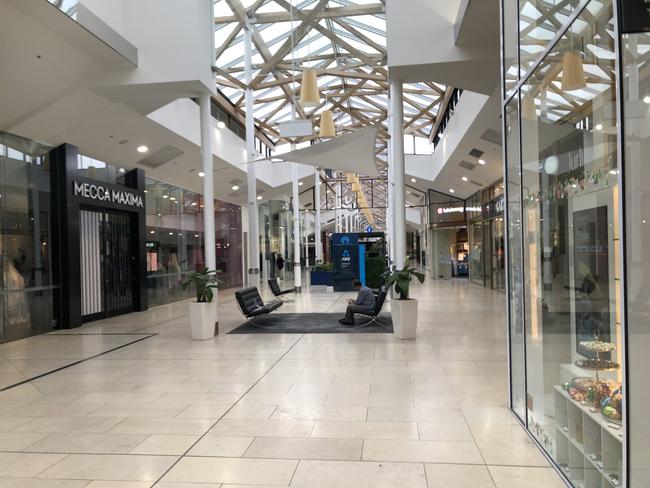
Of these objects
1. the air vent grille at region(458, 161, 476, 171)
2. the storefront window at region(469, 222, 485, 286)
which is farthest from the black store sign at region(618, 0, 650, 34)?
the storefront window at region(469, 222, 485, 286)

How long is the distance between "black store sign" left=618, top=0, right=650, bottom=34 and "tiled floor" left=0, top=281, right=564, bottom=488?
256 centimetres

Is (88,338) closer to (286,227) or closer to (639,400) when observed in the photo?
(639,400)

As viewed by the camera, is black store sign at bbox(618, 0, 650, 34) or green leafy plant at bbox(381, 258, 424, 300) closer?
black store sign at bbox(618, 0, 650, 34)

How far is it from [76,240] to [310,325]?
5.43m

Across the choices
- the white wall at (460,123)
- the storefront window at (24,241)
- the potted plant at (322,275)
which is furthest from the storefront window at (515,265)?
the potted plant at (322,275)

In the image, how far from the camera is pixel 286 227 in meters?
29.0

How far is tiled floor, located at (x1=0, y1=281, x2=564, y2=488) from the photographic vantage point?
3170 mm

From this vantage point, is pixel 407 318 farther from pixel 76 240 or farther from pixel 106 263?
pixel 106 263

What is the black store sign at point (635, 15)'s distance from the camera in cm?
212

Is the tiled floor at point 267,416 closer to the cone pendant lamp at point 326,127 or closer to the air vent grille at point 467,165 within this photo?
the cone pendant lamp at point 326,127

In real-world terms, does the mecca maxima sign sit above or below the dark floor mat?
above

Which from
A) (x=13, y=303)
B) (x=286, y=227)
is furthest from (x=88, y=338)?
(x=286, y=227)

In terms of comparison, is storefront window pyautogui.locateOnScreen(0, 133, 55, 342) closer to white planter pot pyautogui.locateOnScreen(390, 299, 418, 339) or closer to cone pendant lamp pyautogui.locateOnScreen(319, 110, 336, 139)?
cone pendant lamp pyautogui.locateOnScreen(319, 110, 336, 139)

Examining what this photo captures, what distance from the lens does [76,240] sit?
1044cm
